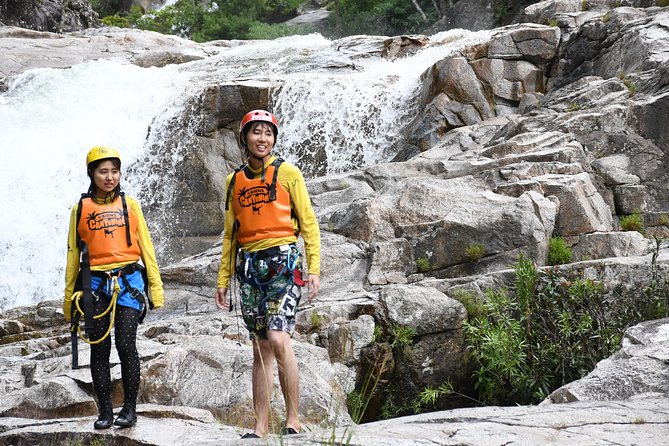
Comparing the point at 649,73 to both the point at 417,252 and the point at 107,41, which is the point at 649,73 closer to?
the point at 417,252

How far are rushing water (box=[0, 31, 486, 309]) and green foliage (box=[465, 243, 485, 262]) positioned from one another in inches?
267

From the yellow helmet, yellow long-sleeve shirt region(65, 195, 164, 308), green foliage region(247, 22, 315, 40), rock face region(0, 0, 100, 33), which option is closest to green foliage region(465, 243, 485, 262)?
yellow long-sleeve shirt region(65, 195, 164, 308)

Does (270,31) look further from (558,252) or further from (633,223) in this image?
(558,252)

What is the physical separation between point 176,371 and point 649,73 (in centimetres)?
905

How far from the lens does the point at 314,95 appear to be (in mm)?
15352

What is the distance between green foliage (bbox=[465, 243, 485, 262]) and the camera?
793cm

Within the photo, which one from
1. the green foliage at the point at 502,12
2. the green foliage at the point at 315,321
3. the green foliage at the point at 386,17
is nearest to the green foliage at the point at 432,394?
the green foliage at the point at 315,321

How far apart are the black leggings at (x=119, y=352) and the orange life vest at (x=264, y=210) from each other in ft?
2.69

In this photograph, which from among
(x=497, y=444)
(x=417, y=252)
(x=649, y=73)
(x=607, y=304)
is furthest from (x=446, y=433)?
(x=649, y=73)

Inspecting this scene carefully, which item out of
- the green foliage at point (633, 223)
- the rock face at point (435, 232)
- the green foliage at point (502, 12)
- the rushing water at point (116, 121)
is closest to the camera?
the rock face at point (435, 232)

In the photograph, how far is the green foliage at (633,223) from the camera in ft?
29.3

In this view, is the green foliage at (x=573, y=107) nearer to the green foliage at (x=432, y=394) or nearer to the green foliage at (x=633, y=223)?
the green foliage at (x=633, y=223)

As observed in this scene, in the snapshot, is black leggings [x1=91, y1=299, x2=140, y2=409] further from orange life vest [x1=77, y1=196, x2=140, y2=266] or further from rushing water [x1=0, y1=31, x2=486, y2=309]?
rushing water [x1=0, y1=31, x2=486, y2=309]

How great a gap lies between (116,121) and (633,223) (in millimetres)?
11534
